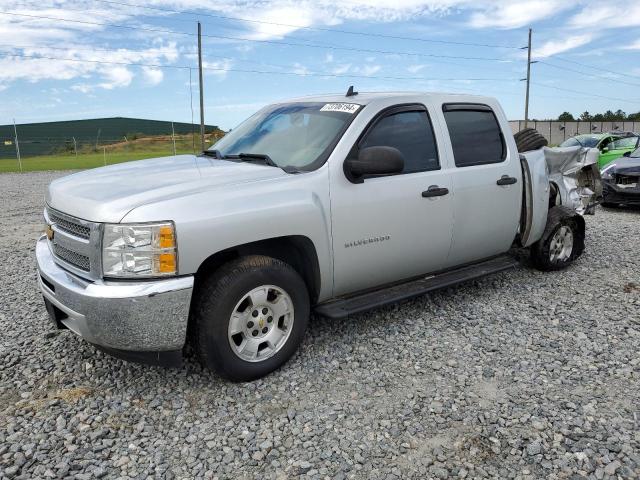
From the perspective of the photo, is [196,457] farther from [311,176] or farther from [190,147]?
[190,147]

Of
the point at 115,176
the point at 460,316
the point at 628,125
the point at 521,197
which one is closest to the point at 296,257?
the point at 115,176

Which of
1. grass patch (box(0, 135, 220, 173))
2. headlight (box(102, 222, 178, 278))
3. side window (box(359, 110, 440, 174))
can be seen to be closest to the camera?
headlight (box(102, 222, 178, 278))

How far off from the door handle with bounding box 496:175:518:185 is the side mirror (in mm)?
1607

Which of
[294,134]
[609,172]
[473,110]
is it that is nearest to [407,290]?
[294,134]

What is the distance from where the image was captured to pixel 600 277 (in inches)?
239

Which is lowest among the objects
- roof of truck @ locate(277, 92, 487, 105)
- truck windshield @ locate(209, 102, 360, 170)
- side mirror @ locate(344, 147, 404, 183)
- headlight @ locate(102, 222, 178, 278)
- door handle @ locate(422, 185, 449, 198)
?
headlight @ locate(102, 222, 178, 278)

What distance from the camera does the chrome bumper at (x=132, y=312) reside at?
3070mm

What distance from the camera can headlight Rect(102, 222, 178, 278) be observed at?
3.07 m

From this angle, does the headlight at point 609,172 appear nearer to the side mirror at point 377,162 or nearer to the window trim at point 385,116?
the window trim at point 385,116

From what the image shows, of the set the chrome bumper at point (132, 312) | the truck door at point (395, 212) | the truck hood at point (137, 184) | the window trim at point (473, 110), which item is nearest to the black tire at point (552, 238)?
the window trim at point (473, 110)

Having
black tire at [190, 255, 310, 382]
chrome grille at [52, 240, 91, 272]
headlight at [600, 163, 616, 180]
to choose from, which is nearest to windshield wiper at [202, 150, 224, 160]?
black tire at [190, 255, 310, 382]

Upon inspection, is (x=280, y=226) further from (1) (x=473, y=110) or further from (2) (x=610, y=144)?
(2) (x=610, y=144)

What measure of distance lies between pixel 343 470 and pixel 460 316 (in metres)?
2.41

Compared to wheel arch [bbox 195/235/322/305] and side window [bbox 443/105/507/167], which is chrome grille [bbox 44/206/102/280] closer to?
wheel arch [bbox 195/235/322/305]
